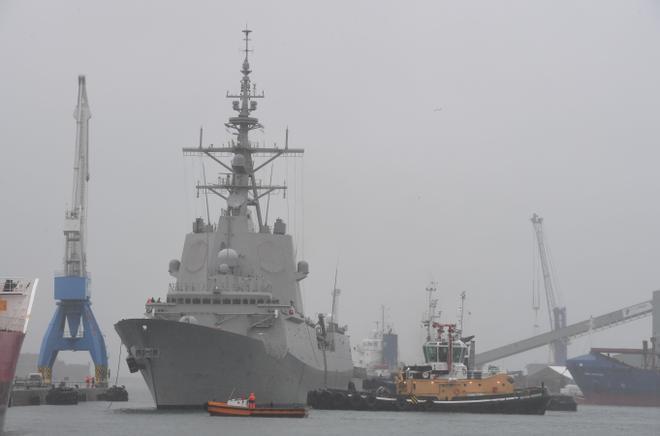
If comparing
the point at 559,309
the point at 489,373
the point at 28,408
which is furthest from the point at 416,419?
the point at 559,309

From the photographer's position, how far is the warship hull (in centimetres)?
5234

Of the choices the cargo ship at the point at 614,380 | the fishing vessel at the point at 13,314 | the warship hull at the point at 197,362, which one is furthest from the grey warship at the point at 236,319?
the cargo ship at the point at 614,380

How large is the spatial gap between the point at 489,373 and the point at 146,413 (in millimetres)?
16546

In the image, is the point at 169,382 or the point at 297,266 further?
the point at 297,266

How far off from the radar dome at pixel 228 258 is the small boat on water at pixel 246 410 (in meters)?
8.77

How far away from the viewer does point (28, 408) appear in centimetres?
6506

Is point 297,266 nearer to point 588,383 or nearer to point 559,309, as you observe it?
point 588,383

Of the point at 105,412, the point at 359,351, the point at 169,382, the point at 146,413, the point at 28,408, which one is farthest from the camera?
the point at 359,351

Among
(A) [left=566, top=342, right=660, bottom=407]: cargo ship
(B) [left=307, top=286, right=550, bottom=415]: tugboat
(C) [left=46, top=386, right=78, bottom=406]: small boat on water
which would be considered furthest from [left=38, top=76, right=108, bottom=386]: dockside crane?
(A) [left=566, top=342, right=660, bottom=407]: cargo ship

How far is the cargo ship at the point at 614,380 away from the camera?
111562 mm

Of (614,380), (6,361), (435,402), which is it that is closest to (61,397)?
(435,402)

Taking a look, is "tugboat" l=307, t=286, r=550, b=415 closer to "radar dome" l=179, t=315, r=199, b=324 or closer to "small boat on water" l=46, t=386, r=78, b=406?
"radar dome" l=179, t=315, r=199, b=324

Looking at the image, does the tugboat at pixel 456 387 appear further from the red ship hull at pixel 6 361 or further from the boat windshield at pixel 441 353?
the red ship hull at pixel 6 361

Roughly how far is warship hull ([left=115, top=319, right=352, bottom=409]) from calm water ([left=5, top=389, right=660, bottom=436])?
989mm
